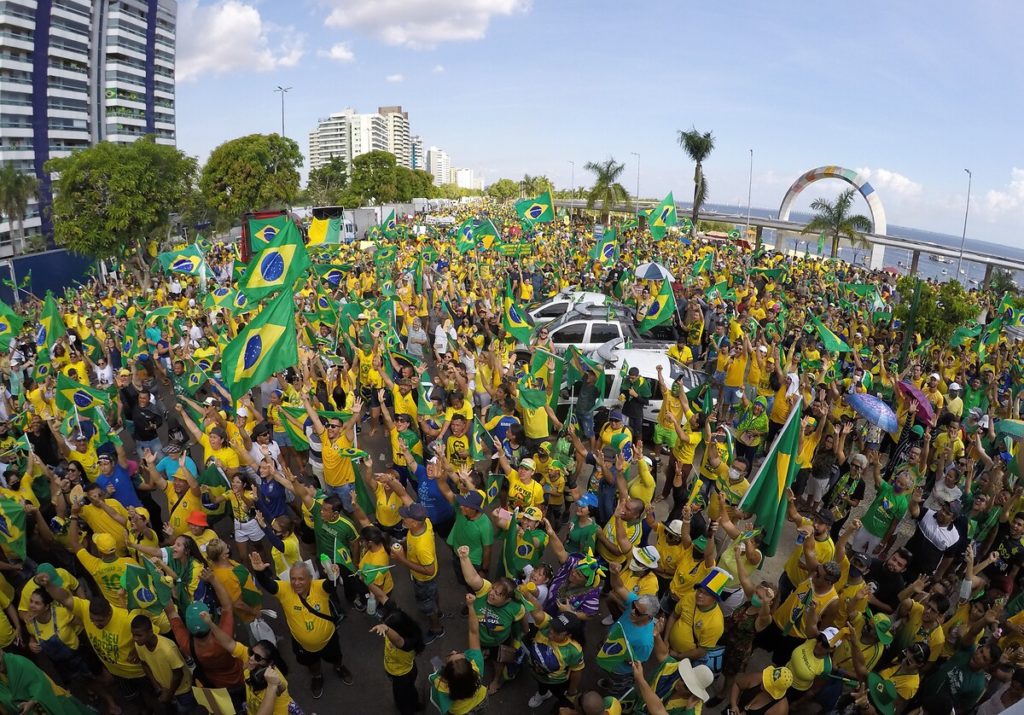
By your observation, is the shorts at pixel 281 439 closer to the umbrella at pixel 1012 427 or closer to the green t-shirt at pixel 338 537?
the green t-shirt at pixel 338 537

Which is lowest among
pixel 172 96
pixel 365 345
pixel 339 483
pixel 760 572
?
pixel 760 572

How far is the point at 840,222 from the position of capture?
2981 cm

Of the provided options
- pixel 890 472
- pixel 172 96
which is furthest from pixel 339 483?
pixel 172 96

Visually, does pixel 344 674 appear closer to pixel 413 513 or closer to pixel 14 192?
pixel 413 513

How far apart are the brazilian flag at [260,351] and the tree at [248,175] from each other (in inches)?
1354

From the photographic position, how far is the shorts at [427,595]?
202 inches

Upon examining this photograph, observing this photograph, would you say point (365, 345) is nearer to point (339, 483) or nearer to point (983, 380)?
point (339, 483)

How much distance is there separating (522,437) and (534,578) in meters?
2.63

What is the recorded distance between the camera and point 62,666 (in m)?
4.39

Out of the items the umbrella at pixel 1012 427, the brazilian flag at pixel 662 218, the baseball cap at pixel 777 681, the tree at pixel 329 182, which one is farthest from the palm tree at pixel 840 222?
the tree at pixel 329 182

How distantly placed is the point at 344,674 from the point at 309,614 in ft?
3.39

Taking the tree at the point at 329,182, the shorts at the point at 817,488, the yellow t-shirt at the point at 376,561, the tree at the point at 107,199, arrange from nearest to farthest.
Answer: the yellow t-shirt at the point at 376,561, the shorts at the point at 817,488, the tree at the point at 107,199, the tree at the point at 329,182

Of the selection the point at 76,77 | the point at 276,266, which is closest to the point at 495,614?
the point at 276,266

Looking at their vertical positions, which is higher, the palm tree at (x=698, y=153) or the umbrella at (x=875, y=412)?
the palm tree at (x=698, y=153)
